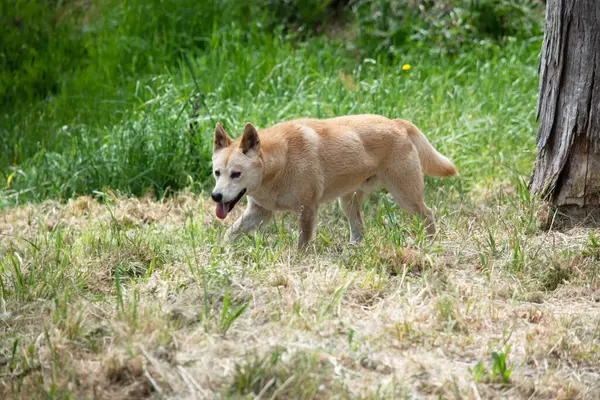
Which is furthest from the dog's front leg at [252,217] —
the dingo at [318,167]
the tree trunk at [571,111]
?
Answer: the tree trunk at [571,111]

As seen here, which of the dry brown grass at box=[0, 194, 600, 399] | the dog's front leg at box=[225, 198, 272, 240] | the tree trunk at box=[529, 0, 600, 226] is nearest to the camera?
the dry brown grass at box=[0, 194, 600, 399]

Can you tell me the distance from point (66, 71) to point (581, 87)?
7233 millimetres

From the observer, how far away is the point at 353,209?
21.7ft

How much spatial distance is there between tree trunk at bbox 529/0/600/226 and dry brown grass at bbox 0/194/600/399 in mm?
243

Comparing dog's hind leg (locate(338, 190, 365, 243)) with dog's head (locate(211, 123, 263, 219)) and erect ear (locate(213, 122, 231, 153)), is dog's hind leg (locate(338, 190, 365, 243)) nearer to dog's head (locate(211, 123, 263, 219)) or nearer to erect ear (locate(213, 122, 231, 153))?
dog's head (locate(211, 123, 263, 219))

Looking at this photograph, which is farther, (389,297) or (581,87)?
(581,87)

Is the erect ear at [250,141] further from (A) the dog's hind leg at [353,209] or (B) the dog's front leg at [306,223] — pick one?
(A) the dog's hind leg at [353,209]

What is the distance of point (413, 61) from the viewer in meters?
10.1

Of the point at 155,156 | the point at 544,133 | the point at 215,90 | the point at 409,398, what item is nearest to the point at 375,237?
the point at 544,133

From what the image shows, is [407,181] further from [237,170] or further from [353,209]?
[237,170]

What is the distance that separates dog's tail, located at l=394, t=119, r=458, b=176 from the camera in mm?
6523

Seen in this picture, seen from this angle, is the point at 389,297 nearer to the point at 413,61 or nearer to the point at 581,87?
the point at 581,87

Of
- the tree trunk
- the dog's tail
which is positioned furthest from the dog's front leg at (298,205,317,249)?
the tree trunk

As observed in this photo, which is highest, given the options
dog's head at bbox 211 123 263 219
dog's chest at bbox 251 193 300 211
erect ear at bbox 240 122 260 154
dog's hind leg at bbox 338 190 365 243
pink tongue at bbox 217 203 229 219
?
erect ear at bbox 240 122 260 154
